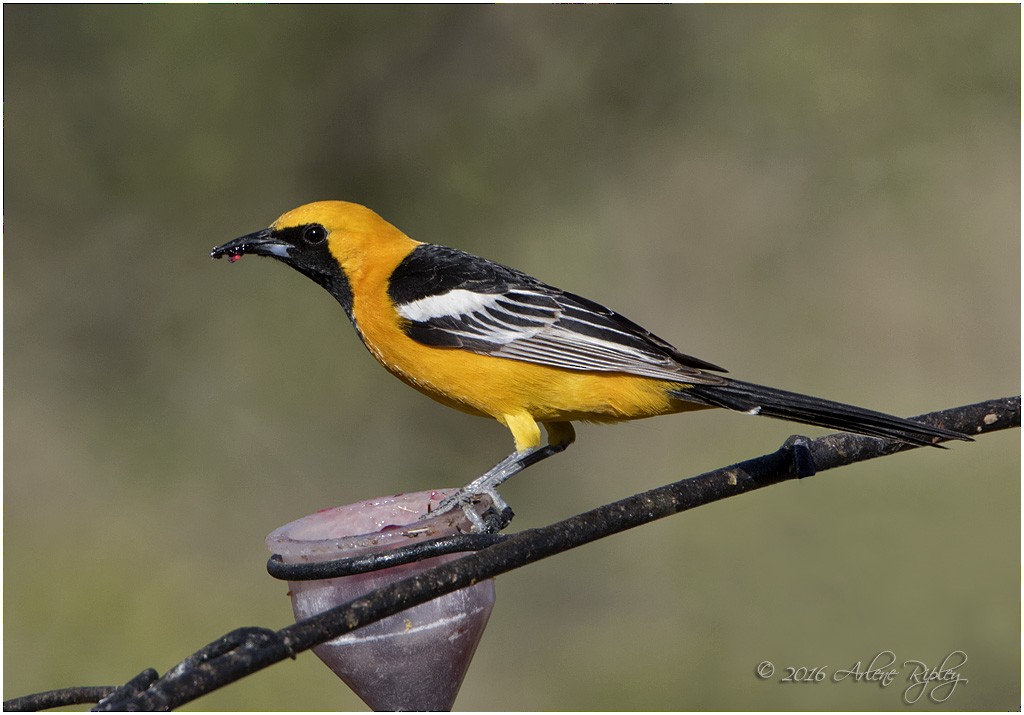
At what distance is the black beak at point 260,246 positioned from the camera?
397 centimetres

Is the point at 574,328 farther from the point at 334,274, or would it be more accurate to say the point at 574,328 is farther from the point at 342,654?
the point at 342,654

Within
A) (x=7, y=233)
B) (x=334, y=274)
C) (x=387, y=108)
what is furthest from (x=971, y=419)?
(x=7, y=233)

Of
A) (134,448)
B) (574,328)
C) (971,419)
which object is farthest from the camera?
(134,448)

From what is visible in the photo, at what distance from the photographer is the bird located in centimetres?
358

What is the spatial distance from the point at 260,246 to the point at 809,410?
2.08 metres

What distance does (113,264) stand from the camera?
689cm

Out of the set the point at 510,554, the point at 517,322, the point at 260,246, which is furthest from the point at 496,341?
the point at 510,554

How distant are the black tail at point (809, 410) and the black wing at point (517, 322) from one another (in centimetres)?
8

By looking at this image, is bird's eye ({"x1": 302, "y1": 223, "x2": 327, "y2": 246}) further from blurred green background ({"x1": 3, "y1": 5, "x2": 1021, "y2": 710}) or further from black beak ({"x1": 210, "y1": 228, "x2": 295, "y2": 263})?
blurred green background ({"x1": 3, "y1": 5, "x2": 1021, "y2": 710})

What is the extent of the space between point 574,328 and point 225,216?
152 inches

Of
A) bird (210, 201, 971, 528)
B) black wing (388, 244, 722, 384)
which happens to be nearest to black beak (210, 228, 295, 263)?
bird (210, 201, 971, 528)

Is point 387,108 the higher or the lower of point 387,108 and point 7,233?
the higher

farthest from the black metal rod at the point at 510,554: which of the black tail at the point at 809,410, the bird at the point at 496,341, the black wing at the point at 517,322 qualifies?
the black wing at the point at 517,322

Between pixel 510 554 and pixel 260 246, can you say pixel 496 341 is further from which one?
pixel 510 554
